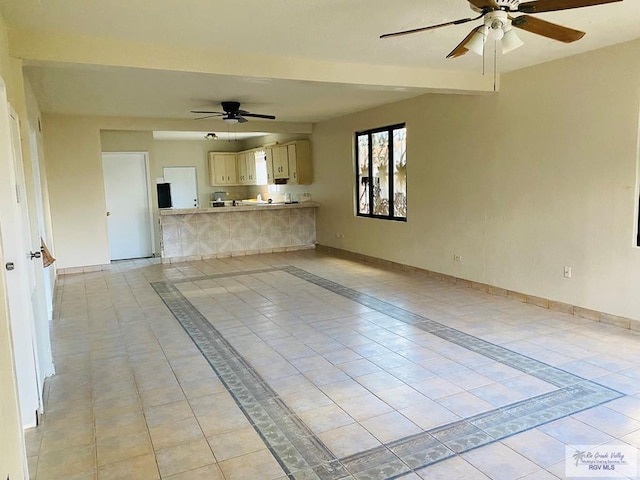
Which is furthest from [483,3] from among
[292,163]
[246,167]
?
[246,167]

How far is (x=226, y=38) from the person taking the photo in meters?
3.52

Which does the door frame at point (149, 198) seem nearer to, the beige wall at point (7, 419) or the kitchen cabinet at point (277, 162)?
the kitchen cabinet at point (277, 162)

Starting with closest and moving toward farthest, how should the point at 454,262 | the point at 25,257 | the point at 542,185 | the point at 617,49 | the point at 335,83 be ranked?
the point at 25,257 → the point at 617,49 → the point at 335,83 → the point at 542,185 → the point at 454,262

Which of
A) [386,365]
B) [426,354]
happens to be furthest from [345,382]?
[426,354]

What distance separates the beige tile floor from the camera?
7.55 ft

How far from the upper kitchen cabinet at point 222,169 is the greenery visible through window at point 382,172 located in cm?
477

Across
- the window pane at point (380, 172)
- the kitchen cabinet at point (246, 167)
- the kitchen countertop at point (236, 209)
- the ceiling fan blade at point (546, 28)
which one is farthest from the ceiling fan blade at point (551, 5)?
the kitchen cabinet at point (246, 167)

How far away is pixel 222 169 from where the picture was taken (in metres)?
11.7

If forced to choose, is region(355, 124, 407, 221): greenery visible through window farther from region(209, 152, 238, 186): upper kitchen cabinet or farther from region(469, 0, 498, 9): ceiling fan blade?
region(209, 152, 238, 186): upper kitchen cabinet

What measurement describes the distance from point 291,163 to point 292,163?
0.13 ft

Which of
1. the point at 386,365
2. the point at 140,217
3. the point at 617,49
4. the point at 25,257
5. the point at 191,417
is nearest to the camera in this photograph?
the point at 191,417

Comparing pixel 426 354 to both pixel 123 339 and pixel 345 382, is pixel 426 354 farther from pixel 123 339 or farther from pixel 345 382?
pixel 123 339

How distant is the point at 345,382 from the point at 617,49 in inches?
141

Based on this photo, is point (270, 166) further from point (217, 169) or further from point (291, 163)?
point (217, 169)
